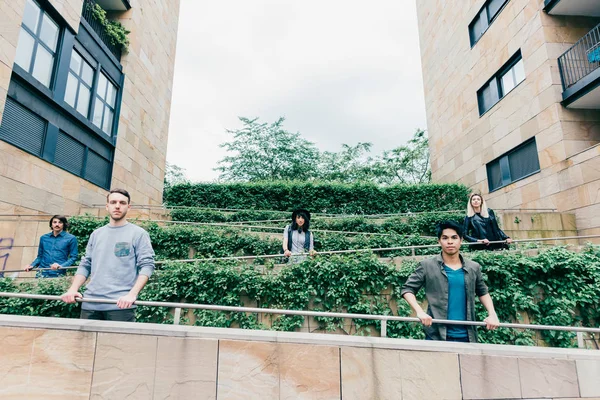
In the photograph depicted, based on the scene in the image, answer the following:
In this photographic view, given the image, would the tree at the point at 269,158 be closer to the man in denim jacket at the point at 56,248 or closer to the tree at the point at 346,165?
the tree at the point at 346,165

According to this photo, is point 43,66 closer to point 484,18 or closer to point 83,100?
point 83,100

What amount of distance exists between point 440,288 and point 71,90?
564 inches

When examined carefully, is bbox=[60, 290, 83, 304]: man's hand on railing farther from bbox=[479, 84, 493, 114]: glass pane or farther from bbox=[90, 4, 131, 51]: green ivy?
bbox=[479, 84, 493, 114]: glass pane

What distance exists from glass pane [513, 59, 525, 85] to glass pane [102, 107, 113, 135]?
16.6 meters

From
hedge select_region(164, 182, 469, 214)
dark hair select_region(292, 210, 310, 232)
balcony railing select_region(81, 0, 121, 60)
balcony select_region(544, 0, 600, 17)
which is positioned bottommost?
dark hair select_region(292, 210, 310, 232)

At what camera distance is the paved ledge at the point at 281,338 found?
3.21 meters

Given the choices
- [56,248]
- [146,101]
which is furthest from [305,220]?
[146,101]

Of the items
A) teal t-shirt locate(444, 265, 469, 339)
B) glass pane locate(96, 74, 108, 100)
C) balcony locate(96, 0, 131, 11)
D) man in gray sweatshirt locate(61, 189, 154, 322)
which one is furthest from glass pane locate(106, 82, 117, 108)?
teal t-shirt locate(444, 265, 469, 339)

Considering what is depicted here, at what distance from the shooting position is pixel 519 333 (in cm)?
577

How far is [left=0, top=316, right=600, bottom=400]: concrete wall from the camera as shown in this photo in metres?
3.10

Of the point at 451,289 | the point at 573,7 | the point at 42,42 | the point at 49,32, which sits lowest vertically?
the point at 451,289

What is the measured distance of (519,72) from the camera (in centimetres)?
1367

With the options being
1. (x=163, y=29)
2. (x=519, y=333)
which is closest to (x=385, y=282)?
(x=519, y=333)

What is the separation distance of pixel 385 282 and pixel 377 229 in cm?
557
